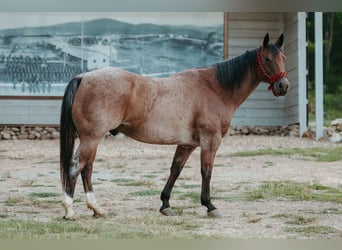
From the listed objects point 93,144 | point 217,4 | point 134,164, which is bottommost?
point 134,164

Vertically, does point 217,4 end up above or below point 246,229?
above

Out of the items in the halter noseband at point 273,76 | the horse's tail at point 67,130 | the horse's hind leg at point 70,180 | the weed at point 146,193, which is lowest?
the weed at point 146,193

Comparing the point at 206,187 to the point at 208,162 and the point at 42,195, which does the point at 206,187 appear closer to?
the point at 208,162

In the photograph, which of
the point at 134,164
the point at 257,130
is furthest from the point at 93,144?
the point at 257,130

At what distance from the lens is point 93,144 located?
10.5ft

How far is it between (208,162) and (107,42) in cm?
473

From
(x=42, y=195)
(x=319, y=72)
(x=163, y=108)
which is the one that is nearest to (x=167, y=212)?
(x=163, y=108)

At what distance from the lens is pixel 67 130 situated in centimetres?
329

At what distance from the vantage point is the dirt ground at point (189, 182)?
3.37m

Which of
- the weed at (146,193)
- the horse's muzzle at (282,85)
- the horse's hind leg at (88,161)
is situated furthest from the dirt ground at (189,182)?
the horse's muzzle at (282,85)

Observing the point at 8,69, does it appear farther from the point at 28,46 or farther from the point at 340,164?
the point at 340,164

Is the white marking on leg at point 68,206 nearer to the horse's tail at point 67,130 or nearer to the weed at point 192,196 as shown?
the horse's tail at point 67,130

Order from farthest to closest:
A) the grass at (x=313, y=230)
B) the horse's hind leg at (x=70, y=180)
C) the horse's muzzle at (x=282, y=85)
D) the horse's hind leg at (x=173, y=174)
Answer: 1. the horse's hind leg at (x=173, y=174)
2. the horse's muzzle at (x=282, y=85)
3. the horse's hind leg at (x=70, y=180)
4. the grass at (x=313, y=230)

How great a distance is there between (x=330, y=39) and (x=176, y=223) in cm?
845
